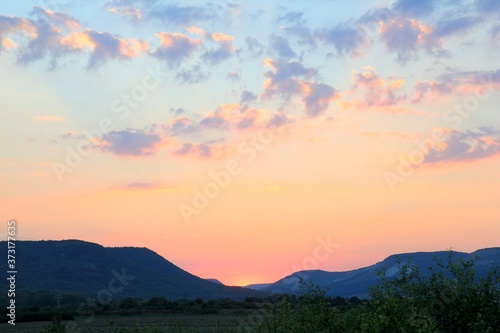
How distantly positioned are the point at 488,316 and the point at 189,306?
111 meters

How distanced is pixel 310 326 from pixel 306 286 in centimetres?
303

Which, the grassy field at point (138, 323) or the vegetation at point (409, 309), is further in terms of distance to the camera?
the grassy field at point (138, 323)

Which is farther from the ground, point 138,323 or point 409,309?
point 138,323

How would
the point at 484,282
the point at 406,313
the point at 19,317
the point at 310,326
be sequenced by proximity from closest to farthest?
the point at 406,313 → the point at 484,282 → the point at 310,326 → the point at 19,317

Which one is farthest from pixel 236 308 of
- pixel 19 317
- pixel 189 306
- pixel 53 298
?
pixel 53 298

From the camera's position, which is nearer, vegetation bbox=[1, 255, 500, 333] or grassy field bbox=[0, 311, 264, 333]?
vegetation bbox=[1, 255, 500, 333]

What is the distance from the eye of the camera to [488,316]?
24.2 meters

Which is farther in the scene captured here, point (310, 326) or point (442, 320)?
point (310, 326)

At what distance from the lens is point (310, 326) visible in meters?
27.9

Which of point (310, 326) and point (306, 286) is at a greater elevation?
point (306, 286)

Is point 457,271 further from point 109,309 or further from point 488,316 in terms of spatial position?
point 109,309

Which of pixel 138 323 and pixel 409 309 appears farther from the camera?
pixel 138 323

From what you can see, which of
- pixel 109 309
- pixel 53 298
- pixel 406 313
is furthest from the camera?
pixel 53 298

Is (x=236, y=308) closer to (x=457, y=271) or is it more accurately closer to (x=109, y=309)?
(x=109, y=309)
